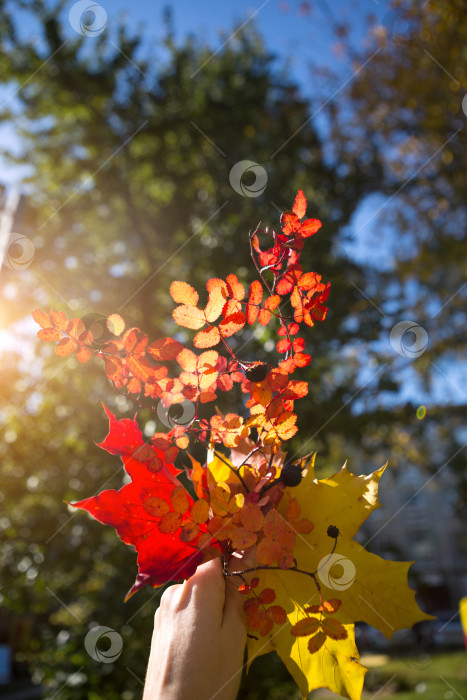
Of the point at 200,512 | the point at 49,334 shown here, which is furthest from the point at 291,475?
the point at 49,334

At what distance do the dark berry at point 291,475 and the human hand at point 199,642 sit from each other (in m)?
0.21

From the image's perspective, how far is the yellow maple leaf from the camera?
106cm

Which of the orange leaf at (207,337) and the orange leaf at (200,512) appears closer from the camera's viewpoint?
the orange leaf at (200,512)

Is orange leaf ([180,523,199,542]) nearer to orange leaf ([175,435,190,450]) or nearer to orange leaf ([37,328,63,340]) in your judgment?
orange leaf ([175,435,190,450])

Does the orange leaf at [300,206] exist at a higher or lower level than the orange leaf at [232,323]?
higher

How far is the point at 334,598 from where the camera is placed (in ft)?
3.48

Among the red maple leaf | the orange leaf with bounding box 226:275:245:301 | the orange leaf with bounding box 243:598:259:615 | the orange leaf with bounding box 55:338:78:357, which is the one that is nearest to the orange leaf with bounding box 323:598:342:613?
the orange leaf with bounding box 243:598:259:615

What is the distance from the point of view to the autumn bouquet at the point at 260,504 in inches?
41.3

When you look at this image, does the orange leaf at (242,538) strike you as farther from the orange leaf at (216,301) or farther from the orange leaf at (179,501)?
the orange leaf at (216,301)

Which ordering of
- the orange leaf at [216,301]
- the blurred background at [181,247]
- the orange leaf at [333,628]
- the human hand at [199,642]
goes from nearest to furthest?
the human hand at [199,642] < the orange leaf at [333,628] < the orange leaf at [216,301] < the blurred background at [181,247]

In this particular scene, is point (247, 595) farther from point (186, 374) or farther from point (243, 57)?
point (243, 57)


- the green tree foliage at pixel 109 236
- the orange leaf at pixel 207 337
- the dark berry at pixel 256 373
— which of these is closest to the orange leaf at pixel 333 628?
the dark berry at pixel 256 373

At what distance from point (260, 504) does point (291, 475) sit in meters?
0.09

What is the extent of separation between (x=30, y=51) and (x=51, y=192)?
2.06m
